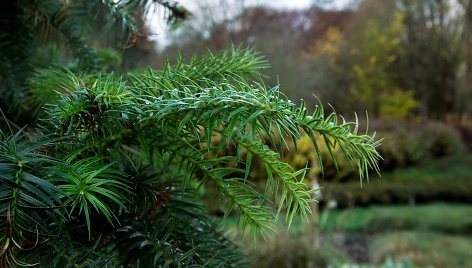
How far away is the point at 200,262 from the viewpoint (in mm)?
520

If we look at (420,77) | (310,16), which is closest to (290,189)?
(310,16)

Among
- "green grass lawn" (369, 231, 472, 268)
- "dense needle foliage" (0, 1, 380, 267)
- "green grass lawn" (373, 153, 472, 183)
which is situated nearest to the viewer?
"dense needle foliage" (0, 1, 380, 267)

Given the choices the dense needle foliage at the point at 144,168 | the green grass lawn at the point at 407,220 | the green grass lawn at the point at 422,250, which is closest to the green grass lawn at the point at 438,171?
the green grass lawn at the point at 407,220

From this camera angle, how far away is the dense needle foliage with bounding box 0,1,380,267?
396 millimetres

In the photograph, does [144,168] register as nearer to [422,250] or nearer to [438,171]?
[422,250]

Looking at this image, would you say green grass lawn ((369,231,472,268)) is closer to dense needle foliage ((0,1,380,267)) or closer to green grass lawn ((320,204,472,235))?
green grass lawn ((320,204,472,235))

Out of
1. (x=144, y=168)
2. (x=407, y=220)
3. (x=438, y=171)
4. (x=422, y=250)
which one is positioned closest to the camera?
(x=144, y=168)

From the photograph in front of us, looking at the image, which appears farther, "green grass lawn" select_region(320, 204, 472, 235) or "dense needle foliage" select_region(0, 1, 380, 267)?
"green grass lawn" select_region(320, 204, 472, 235)

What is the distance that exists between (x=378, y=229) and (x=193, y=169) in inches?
338

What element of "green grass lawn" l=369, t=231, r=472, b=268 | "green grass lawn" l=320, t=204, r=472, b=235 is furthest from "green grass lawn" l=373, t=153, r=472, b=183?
"green grass lawn" l=369, t=231, r=472, b=268

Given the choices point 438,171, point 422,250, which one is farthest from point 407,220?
point 438,171

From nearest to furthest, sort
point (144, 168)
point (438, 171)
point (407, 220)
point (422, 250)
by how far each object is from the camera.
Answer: point (144, 168) < point (422, 250) < point (407, 220) < point (438, 171)

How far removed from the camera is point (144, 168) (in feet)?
1.83

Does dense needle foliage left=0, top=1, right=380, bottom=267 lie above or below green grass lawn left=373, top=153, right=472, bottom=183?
above
